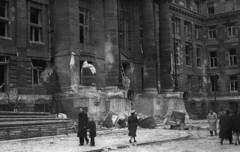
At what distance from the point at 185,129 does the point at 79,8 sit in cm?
1611

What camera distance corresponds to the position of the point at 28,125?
22281 mm

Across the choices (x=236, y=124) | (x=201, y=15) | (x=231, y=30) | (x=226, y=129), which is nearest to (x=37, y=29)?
(x=226, y=129)

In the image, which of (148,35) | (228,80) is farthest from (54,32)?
(228,80)

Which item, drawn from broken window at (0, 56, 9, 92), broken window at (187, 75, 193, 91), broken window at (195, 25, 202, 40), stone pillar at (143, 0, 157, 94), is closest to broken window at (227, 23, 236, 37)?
broken window at (195, 25, 202, 40)

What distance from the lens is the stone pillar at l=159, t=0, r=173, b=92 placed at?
4331 cm

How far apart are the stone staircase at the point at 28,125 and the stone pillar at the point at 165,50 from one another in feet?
67.2

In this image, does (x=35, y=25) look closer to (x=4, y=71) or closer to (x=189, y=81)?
(x=4, y=71)

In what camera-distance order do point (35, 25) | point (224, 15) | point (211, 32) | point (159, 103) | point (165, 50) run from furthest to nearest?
point (211, 32) < point (224, 15) < point (165, 50) < point (159, 103) < point (35, 25)

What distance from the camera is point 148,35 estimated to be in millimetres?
40625

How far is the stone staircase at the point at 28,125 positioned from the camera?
827 inches

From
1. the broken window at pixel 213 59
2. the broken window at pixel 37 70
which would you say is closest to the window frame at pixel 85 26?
the broken window at pixel 37 70

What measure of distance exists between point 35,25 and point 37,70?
4.16 metres

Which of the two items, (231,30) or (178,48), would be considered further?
(231,30)

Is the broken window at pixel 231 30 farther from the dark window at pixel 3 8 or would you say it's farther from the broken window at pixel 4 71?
the broken window at pixel 4 71
